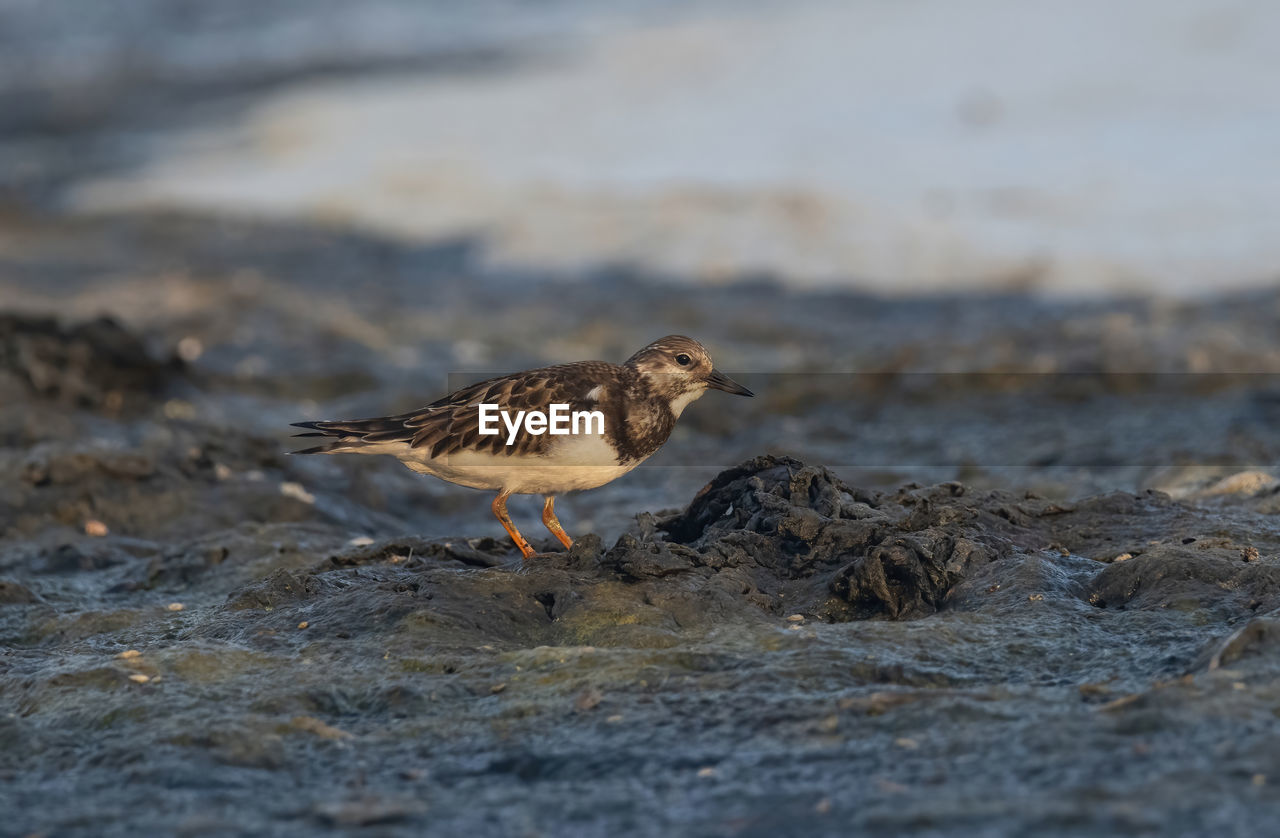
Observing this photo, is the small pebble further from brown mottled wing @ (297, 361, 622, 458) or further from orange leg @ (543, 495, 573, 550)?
orange leg @ (543, 495, 573, 550)

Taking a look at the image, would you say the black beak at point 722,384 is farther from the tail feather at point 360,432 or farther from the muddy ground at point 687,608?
the tail feather at point 360,432

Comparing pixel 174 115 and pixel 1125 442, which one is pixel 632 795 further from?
pixel 174 115

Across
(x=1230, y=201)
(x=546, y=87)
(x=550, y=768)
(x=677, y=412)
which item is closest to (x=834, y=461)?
(x=677, y=412)

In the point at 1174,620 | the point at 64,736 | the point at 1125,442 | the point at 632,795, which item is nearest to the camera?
the point at 632,795

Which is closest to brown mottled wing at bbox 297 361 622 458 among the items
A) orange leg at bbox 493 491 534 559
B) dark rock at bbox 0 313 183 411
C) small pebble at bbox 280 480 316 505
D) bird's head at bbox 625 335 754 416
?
bird's head at bbox 625 335 754 416

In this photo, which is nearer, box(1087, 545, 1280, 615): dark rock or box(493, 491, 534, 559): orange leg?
box(1087, 545, 1280, 615): dark rock

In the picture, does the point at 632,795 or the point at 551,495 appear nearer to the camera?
the point at 632,795

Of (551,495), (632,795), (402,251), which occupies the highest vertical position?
(402,251)
